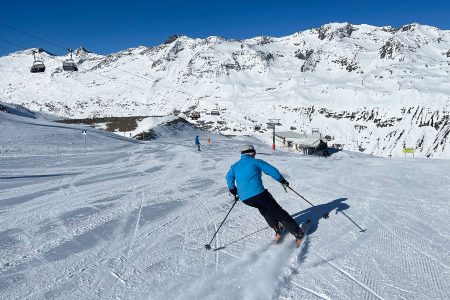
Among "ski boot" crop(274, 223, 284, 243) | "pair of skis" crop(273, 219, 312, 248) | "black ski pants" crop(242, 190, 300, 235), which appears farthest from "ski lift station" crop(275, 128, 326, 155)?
"black ski pants" crop(242, 190, 300, 235)

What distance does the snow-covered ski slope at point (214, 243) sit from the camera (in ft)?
16.4

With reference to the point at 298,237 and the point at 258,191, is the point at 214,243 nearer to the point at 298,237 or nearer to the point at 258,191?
the point at 258,191

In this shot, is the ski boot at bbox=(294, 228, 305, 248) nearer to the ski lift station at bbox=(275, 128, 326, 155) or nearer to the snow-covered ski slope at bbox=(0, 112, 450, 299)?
the snow-covered ski slope at bbox=(0, 112, 450, 299)

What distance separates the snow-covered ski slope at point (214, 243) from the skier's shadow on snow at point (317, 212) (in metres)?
0.02

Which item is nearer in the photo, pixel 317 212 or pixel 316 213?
pixel 316 213

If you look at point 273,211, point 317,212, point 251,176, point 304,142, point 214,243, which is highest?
point 251,176

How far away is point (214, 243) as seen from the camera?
6.76m

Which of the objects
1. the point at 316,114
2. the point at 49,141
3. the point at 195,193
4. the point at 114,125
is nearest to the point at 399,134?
the point at 316,114

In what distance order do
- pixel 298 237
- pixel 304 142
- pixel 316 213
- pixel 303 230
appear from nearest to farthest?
pixel 298 237, pixel 303 230, pixel 316 213, pixel 304 142

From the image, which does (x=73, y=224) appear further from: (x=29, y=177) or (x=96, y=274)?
(x=29, y=177)

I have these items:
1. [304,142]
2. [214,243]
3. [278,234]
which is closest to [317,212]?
[278,234]

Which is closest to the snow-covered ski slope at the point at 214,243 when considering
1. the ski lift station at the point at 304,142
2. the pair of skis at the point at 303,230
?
the pair of skis at the point at 303,230

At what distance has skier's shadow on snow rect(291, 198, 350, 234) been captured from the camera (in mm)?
7933

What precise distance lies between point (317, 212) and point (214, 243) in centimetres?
301
